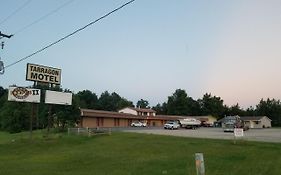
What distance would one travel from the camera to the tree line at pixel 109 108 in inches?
2744

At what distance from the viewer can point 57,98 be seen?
5369 cm

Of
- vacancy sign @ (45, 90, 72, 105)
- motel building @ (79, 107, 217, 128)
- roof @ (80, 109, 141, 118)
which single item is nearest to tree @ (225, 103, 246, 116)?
motel building @ (79, 107, 217, 128)

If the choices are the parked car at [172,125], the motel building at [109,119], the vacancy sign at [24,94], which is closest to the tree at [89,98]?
the motel building at [109,119]

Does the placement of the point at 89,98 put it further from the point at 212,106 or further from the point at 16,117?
the point at 16,117

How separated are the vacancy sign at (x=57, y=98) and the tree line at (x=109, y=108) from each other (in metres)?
12.8

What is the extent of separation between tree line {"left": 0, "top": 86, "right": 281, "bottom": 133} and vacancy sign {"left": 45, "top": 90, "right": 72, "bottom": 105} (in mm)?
12806

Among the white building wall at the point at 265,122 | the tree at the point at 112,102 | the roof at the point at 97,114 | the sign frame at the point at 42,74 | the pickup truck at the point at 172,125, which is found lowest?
the pickup truck at the point at 172,125

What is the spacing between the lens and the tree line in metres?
69.7

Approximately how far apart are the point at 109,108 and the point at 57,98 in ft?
360

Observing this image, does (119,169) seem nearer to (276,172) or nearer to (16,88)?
(276,172)

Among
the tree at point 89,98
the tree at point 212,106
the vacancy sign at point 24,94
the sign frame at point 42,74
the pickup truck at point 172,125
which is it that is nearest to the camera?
the vacancy sign at point 24,94

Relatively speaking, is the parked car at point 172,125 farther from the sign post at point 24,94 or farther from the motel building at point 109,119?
the sign post at point 24,94

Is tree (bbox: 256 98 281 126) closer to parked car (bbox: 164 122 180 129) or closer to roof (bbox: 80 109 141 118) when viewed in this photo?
roof (bbox: 80 109 141 118)

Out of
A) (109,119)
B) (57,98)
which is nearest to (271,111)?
(109,119)
